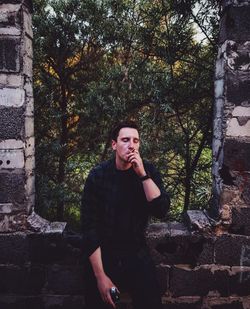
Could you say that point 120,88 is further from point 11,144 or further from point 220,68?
point 11,144

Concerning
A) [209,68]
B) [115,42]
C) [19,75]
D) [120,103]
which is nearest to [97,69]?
[115,42]

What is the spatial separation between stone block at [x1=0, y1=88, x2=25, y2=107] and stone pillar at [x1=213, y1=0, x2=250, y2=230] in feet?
5.41

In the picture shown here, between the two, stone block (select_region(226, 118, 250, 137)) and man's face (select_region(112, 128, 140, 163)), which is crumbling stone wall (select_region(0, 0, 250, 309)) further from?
man's face (select_region(112, 128, 140, 163))

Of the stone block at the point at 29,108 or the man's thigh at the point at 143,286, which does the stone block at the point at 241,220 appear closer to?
the man's thigh at the point at 143,286

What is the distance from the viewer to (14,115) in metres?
2.79

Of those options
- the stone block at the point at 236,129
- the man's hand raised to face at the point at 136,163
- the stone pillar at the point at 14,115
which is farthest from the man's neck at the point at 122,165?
the stone block at the point at 236,129

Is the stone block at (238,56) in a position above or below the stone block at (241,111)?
above

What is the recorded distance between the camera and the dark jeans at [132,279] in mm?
2527

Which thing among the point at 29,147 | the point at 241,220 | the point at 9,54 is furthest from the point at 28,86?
the point at 241,220

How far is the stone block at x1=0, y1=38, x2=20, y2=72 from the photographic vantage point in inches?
108

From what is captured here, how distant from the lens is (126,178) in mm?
2707

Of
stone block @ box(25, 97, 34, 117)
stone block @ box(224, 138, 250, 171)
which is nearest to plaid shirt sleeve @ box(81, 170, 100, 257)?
stone block @ box(25, 97, 34, 117)

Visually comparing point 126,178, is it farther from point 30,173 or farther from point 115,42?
point 115,42

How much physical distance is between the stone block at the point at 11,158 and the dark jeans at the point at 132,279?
3.26 feet
